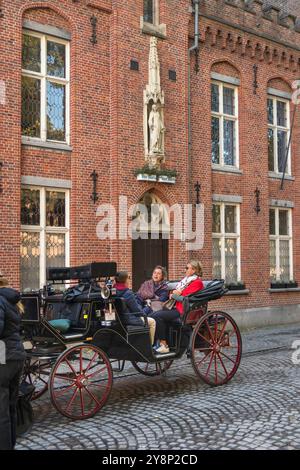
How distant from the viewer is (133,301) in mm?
7340

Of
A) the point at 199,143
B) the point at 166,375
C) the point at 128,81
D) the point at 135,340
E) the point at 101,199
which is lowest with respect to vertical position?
the point at 166,375

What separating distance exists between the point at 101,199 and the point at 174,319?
567cm

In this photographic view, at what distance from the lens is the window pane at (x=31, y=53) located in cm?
1215

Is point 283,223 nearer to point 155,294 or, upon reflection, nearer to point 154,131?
point 154,131

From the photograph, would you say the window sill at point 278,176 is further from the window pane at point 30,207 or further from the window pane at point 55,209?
the window pane at point 30,207

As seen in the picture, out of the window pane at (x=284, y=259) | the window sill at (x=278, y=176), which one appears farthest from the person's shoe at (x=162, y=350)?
the window sill at (x=278, y=176)

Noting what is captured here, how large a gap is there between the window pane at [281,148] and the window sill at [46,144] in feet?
26.4

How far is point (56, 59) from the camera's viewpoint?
12727mm

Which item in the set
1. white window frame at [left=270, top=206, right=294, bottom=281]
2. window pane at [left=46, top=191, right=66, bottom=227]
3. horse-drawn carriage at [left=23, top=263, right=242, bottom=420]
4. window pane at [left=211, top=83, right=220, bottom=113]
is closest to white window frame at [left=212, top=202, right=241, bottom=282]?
white window frame at [left=270, top=206, right=294, bottom=281]

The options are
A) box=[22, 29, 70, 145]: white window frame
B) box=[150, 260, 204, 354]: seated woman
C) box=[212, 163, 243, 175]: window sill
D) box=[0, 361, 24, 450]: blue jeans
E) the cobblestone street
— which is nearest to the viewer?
box=[0, 361, 24, 450]: blue jeans

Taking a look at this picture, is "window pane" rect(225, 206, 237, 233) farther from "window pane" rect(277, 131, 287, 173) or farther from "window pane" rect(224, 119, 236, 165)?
"window pane" rect(277, 131, 287, 173)

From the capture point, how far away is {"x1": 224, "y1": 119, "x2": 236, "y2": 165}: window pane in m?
16.4
